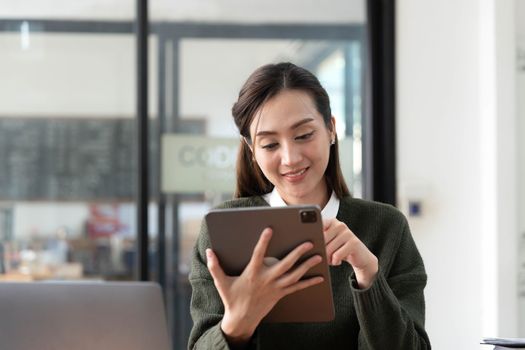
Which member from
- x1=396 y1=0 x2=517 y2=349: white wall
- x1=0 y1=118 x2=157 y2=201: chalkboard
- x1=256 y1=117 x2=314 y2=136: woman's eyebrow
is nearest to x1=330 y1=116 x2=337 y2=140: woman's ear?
x1=256 y1=117 x2=314 y2=136: woman's eyebrow

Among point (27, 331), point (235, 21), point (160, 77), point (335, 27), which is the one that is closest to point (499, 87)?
point (335, 27)

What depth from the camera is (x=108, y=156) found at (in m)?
3.99

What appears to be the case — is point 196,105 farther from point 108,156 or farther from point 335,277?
point 335,277

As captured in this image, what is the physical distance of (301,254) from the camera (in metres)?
1.40

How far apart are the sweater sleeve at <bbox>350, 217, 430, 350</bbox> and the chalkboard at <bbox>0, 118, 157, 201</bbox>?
2418 millimetres

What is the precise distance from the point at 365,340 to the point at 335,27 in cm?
276

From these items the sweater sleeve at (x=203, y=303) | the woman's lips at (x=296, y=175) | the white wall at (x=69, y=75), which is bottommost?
the sweater sleeve at (x=203, y=303)

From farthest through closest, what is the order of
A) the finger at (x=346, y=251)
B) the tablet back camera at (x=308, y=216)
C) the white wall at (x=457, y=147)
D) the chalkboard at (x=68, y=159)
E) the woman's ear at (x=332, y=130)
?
the chalkboard at (x=68, y=159) < the white wall at (x=457, y=147) < the woman's ear at (x=332, y=130) < the finger at (x=346, y=251) < the tablet back camera at (x=308, y=216)

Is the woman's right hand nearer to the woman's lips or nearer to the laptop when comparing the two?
the laptop

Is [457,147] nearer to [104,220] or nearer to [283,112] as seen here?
[104,220]

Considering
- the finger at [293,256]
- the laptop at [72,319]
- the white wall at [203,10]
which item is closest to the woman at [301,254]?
the finger at [293,256]

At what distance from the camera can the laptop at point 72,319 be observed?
1.40 meters

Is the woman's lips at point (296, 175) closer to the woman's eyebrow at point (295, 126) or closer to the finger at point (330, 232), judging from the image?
the woman's eyebrow at point (295, 126)

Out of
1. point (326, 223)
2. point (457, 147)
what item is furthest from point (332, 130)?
point (457, 147)
